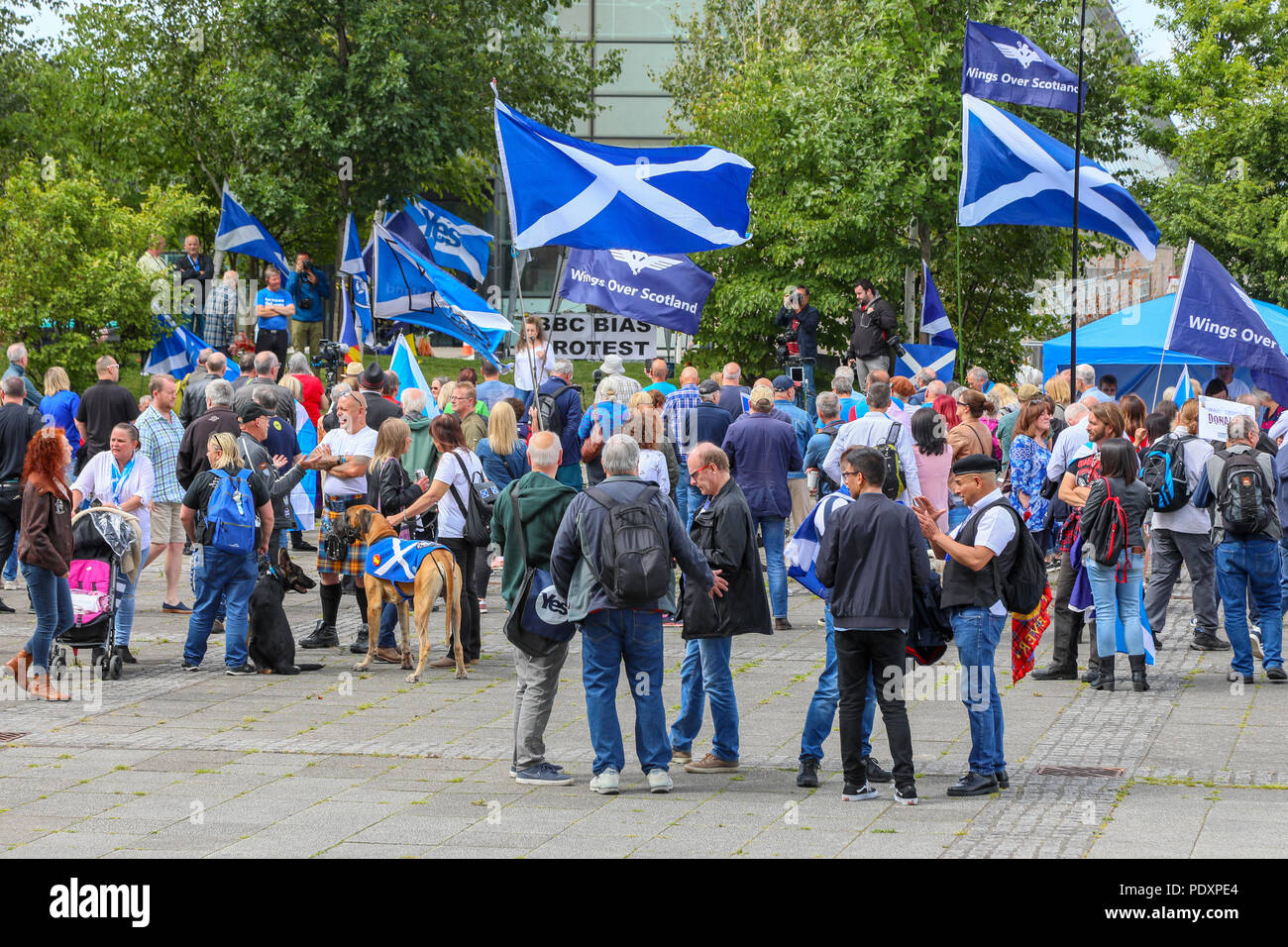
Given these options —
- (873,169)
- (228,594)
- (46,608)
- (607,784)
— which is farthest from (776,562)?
(873,169)

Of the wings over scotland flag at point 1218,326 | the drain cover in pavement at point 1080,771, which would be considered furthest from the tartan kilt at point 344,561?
the wings over scotland flag at point 1218,326

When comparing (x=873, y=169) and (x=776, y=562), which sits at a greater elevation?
(x=873, y=169)

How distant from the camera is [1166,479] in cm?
1155

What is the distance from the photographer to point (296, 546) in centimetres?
1722

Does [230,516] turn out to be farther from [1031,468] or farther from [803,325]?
[803,325]

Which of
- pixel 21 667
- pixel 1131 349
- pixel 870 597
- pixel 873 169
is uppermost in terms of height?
pixel 873 169

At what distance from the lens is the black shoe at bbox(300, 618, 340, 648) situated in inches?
478

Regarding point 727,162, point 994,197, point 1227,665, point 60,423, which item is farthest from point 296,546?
point 1227,665

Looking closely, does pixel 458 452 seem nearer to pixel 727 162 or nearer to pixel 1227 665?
pixel 727 162

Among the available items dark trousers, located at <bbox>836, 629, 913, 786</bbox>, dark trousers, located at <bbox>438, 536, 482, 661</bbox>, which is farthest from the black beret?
dark trousers, located at <bbox>438, 536, 482, 661</bbox>

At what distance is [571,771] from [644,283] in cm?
604

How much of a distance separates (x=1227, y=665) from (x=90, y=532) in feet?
27.1

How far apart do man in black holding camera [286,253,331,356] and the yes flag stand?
9.37 m

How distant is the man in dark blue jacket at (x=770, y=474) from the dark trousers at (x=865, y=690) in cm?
514
